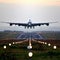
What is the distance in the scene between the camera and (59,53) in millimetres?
30344

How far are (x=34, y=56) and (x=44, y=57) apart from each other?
1112 mm

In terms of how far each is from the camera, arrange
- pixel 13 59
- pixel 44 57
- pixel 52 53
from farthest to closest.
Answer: pixel 52 53, pixel 44 57, pixel 13 59

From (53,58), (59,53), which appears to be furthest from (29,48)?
(53,58)

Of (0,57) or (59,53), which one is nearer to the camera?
(0,57)

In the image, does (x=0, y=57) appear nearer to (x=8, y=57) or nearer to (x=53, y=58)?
(x=8, y=57)

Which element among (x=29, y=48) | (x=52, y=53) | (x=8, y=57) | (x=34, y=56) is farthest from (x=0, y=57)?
(x=29, y=48)

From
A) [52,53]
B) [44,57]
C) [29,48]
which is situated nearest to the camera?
[44,57]

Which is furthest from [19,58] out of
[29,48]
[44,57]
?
[29,48]

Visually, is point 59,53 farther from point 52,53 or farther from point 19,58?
point 19,58

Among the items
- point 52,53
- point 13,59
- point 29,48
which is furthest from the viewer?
point 29,48

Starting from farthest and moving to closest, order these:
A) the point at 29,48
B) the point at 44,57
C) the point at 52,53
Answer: the point at 29,48 < the point at 52,53 < the point at 44,57

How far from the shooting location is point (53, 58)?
26.8 metres

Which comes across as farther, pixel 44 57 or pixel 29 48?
pixel 29 48

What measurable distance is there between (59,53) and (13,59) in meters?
6.53
